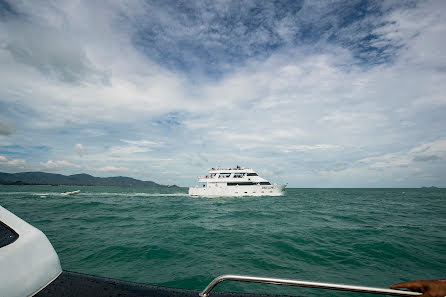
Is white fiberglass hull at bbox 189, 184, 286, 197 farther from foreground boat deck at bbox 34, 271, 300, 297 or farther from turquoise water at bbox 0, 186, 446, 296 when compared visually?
foreground boat deck at bbox 34, 271, 300, 297

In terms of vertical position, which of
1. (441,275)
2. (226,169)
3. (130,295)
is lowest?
(441,275)

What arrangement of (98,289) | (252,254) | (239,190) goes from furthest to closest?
(239,190) → (252,254) → (98,289)

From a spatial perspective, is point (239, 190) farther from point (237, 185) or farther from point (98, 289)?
point (98, 289)

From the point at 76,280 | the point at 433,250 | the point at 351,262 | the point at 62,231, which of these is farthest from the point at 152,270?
the point at 433,250

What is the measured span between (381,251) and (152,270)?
732cm

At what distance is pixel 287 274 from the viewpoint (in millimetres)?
4766

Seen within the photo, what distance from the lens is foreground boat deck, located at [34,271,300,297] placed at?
186 cm

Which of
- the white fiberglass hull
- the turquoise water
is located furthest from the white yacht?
the turquoise water

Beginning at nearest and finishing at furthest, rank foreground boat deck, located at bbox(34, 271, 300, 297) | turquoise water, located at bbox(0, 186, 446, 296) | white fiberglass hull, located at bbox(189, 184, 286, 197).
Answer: foreground boat deck, located at bbox(34, 271, 300, 297), turquoise water, located at bbox(0, 186, 446, 296), white fiberglass hull, located at bbox(189, 184, 286, 197)

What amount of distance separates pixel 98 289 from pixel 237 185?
32649 mm

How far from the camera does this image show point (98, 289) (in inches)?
79.2

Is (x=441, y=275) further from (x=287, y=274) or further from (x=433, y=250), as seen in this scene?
(x=287, y=274)

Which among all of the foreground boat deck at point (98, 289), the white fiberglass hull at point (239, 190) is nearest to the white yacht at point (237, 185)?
the white fiberglass hull at point (239, 190)

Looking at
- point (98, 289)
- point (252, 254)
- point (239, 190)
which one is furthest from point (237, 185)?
point (98, 289)
